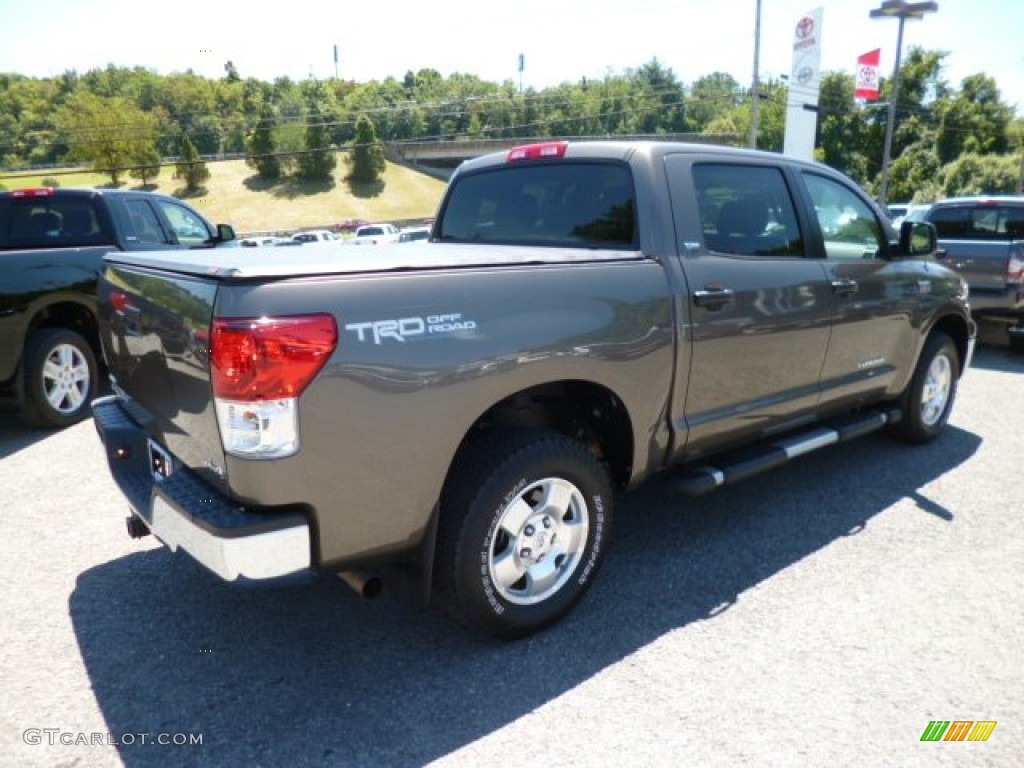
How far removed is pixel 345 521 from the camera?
235 cm

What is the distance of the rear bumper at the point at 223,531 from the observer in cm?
218

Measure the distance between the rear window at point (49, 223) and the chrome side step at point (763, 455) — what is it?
18.4 ft

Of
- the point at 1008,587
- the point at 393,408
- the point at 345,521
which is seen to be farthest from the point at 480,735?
the point at 1008,587

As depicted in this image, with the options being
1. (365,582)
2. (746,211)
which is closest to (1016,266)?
(746,211)

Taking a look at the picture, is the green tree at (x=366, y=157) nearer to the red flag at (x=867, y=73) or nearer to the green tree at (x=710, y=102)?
the green tree at (x=710, y=102)

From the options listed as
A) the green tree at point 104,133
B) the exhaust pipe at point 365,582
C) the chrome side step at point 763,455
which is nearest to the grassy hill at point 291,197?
the green tree at point 104,133

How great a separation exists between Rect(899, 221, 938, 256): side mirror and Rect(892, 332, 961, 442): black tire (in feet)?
2.52

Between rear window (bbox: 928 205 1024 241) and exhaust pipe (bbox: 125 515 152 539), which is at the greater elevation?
rear window (bbox: 928 205 1024 241)

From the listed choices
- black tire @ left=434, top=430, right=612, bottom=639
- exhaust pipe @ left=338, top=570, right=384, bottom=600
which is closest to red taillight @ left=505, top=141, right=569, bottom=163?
black tire @ left=434, top=430, right=612, bottom=639

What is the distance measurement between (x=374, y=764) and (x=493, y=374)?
1297mm

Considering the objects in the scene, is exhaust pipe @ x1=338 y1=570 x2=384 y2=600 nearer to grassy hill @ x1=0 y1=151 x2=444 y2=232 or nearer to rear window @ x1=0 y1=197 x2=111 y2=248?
rear window @ x1=0 y1=197 x2=111 y2=248

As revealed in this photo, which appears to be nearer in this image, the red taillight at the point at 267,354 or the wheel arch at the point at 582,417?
the red taillight at the point at 267,354

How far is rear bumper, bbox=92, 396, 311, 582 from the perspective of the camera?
2179 millimetres

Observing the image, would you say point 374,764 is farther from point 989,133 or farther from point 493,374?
point 989,133
